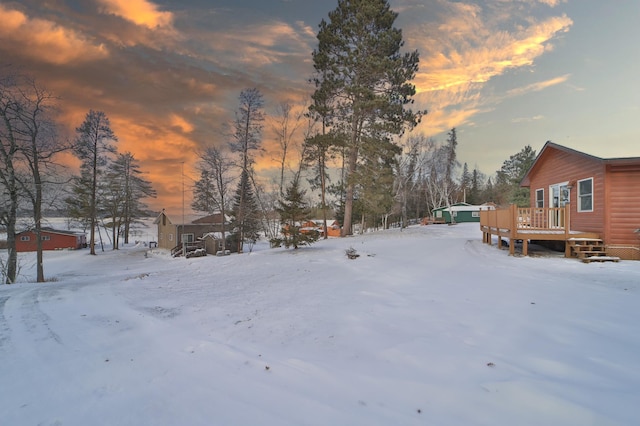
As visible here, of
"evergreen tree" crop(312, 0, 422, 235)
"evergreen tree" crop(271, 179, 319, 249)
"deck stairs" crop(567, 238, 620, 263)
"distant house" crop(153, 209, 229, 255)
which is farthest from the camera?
"distant house" crop(153, 209, 229, 255)

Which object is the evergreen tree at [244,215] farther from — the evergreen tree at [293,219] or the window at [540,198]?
the window at [540,198]

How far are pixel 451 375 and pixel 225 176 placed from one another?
22.6 m

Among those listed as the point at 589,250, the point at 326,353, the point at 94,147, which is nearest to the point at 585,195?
the point at 589,250

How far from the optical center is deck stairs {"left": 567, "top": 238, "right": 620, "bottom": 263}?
8766mm

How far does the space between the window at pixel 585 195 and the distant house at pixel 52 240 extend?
1797 inches

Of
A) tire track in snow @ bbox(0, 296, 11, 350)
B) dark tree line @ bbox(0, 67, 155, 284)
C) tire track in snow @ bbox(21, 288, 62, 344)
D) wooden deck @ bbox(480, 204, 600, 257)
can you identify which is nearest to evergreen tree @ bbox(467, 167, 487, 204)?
wooden deck @ bbox(480, 204, 600, 257)

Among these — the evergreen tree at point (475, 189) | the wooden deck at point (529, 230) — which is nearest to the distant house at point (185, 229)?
the wooden deck at point (529, 230)

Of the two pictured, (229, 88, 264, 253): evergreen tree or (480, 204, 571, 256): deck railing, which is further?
(229, 88, 264, 253): evergreen tree

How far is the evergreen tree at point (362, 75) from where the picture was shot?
17594mm

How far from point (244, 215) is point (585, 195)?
70.7 ft

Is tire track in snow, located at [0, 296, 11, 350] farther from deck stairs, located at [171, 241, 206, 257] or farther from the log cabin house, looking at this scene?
deck stairs, located at [171, 241, 206, 257]

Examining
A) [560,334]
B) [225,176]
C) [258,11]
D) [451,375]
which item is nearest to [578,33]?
[258,11]

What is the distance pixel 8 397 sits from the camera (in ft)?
7.90

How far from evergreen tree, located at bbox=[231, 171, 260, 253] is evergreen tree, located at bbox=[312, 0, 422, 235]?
8.80 m
